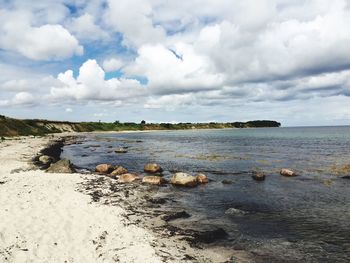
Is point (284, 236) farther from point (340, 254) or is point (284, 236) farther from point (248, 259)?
point (248, 259)

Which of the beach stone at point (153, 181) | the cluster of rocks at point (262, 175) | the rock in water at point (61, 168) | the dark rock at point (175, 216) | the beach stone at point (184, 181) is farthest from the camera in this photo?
the cluster of rocks at point (262, 175)

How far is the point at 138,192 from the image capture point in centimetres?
2567

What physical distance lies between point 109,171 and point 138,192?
1151 cm

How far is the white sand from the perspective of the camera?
40.5 ft

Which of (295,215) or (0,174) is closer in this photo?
(295,215)

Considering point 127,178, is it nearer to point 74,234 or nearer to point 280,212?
point 280,212

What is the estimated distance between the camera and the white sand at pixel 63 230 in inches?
486

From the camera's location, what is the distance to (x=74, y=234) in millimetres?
14586

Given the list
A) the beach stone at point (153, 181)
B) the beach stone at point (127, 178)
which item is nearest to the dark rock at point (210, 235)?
the beach stone at point (153, 181)

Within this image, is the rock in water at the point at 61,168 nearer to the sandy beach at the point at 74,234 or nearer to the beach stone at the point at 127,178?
the beach stone at the point at 127,178

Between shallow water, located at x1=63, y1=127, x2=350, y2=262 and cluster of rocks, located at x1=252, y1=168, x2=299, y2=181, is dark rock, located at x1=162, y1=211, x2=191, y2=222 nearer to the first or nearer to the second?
shallow water, located at x1=63, y1=127, x2=350, y2=262

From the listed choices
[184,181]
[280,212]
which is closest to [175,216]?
[280,212]

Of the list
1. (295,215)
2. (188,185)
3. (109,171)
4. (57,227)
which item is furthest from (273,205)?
(109,171)

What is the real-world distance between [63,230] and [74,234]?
2.26 ft
